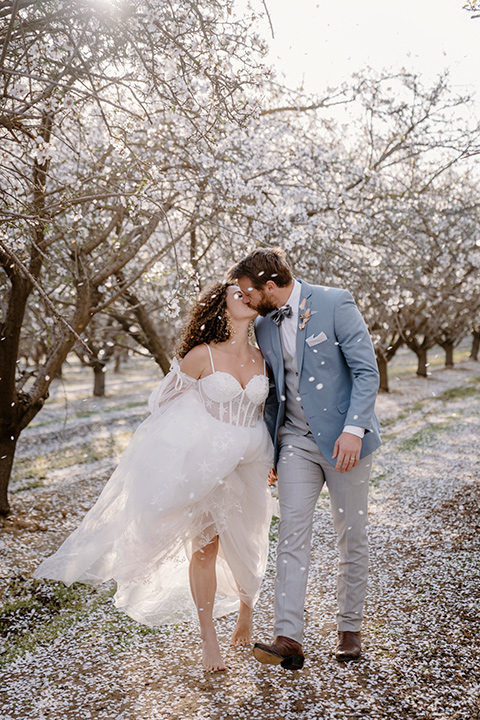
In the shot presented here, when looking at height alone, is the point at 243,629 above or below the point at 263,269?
below

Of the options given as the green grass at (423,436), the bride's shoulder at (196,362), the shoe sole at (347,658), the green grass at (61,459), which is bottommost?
the green grass at (61,459)

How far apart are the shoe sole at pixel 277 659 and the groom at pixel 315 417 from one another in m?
0.13

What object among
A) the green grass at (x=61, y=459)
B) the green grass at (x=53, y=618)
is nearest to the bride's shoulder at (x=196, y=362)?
the green grass at (x=53, y=618)

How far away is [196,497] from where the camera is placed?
3.65m

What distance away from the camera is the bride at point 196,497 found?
12.0 ft

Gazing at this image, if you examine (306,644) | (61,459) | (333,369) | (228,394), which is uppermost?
(333,369)

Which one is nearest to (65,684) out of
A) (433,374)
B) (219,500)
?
(219,500)

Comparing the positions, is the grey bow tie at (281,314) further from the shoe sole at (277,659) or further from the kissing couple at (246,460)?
the shoe sole at (277,659)

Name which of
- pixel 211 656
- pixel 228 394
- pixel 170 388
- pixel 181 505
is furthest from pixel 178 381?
pixel 211 656

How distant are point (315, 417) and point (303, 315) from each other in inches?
23.9

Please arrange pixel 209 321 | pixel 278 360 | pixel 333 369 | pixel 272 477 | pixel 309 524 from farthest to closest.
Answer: pixel 272 477 < pixel 209 321 < pixel 278 360 < pixel 333 369 < pixel 309 524

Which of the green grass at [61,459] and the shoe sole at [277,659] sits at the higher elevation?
the shoe sole at [277,659]

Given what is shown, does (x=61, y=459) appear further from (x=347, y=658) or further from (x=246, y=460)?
(x=347, y=658)

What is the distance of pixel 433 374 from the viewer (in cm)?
3100
